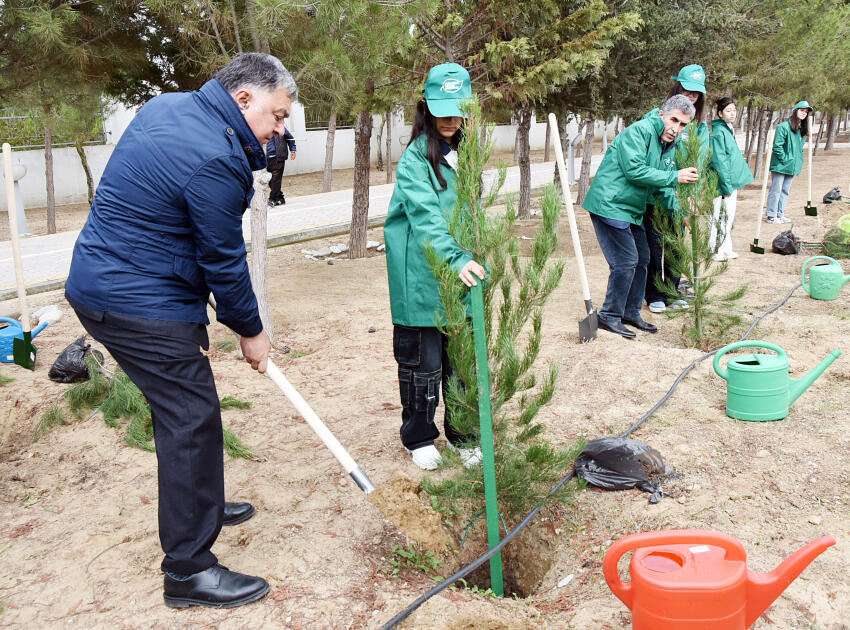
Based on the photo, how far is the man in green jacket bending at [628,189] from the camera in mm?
4699

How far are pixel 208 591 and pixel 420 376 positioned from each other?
1244mm

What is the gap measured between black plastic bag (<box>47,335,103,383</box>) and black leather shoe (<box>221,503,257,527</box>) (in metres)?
2.05

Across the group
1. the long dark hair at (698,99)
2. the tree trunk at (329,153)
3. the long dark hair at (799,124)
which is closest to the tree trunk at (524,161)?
the long dark hair at (799,124)

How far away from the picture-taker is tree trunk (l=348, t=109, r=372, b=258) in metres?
7.92

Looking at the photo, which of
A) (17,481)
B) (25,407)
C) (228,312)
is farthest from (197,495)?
(25,407)

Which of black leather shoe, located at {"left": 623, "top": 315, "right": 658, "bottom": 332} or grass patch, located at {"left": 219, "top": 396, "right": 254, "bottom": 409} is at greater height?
black leather shoe, located at {"left": 623, "top": 315, "right": 658, "bottom": 332}

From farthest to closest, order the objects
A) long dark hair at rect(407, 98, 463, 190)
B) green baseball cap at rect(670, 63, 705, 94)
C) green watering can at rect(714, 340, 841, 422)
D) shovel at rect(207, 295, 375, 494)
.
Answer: green baseball cap at rect(670, 63, 705, 94)
green watering can at rect(714, 340, 841, 422)
long dark hair at rect(407, 98, 463, 190)
shovel at rect(207, 295, 375, 494)

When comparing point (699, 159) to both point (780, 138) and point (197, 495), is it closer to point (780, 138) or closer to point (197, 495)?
point (197, 495)

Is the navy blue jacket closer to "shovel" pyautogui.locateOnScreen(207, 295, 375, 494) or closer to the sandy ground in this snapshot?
"shovel" pyautogui.locateOnScreen(207, 295, 375, 494)

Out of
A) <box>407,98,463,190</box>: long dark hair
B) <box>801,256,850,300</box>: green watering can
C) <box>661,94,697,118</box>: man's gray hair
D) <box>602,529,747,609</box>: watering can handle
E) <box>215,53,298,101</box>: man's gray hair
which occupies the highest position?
<box>661,94,697,118</box>: man's gray hair

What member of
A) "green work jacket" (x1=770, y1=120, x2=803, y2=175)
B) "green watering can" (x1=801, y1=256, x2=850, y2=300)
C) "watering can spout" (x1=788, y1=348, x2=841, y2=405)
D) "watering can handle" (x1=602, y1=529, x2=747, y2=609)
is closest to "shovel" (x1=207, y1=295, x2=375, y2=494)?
"watering can handle" (x1=602, y1=529, x2=747, y2=609)

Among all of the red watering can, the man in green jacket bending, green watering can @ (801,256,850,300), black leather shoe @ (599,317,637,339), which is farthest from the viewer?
green watering can @ (801,256,850,300)

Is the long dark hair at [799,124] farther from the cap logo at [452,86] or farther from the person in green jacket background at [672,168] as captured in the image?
the cap logo at [452,86]

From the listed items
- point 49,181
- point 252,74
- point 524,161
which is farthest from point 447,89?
point 49,181
